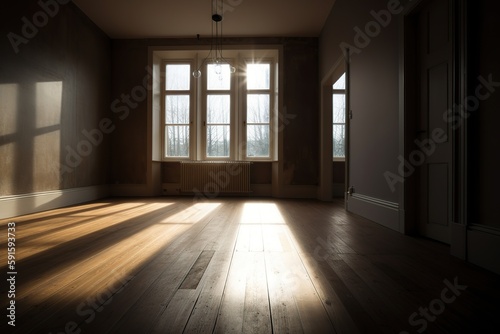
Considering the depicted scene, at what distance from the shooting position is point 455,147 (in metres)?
1.79

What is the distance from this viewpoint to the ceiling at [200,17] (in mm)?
4496

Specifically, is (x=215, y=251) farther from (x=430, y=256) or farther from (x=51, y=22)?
(x=51, y=22)

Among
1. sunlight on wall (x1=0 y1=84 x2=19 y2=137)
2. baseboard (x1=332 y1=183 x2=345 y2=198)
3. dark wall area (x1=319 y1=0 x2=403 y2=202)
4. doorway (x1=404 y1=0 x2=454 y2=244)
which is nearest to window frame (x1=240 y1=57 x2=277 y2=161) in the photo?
baseboard (x1=332 y1=183 x2=345 y2=198)

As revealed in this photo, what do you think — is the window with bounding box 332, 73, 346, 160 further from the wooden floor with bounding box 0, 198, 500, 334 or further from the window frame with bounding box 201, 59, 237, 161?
the wooden floor with bounding box 0, 198, 500, 334

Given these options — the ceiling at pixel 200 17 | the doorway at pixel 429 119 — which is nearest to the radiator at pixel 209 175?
the ceiling at pixel 200 17

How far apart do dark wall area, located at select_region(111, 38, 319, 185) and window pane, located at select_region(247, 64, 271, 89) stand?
0.55 m

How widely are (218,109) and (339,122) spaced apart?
2746mm

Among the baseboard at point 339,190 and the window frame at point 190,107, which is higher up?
the window frame at point 190,107

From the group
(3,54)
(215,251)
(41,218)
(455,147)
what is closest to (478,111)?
(455,147)

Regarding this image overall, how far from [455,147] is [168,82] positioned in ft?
18.2

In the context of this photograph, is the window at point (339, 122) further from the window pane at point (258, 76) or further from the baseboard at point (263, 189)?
the baseboard at point (263, 189)

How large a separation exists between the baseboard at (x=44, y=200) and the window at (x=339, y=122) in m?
4.99

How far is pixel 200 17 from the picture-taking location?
192 inches

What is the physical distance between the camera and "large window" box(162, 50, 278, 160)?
591cm
